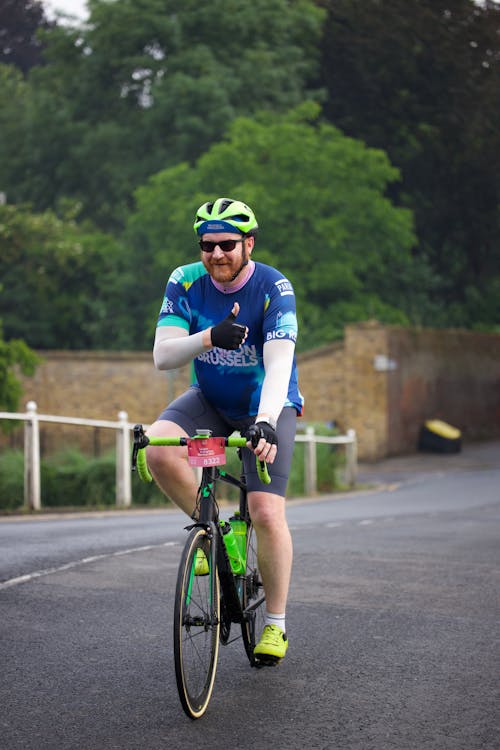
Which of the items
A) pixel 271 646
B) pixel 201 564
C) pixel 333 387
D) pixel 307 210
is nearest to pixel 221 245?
pixel 201 564

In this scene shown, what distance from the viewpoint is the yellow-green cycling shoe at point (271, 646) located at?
547 cm

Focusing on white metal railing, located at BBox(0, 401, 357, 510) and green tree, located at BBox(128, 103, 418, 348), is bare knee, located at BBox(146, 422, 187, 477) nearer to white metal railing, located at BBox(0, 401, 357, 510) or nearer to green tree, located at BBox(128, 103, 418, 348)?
white metal railing, located at BBox(0, 401, 357, 510)

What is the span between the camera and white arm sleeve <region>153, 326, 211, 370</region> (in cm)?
507

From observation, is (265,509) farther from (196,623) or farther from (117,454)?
(117,454)

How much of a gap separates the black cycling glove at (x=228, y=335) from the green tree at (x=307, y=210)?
30957mm

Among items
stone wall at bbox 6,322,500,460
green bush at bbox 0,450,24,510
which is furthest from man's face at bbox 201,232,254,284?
stone wall at bbox 6,322,500,460

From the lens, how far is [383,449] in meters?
33.7

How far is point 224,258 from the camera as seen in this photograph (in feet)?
17.5

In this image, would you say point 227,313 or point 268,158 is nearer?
point 227,313

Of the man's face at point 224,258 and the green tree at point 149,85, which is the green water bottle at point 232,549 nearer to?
the man's face at point 224,258

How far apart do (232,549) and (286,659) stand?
784mm

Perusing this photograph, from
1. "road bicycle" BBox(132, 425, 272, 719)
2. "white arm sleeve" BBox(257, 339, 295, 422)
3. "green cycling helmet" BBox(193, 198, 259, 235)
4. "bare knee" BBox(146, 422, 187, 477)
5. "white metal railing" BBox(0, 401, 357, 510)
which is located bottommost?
"white metal railing" BBox(0, 401, 357, 510)

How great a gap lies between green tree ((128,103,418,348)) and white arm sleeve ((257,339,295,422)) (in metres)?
30.6

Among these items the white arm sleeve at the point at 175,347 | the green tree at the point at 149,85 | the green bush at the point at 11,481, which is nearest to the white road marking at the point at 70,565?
the white arm sleeve at the point at 175,347
